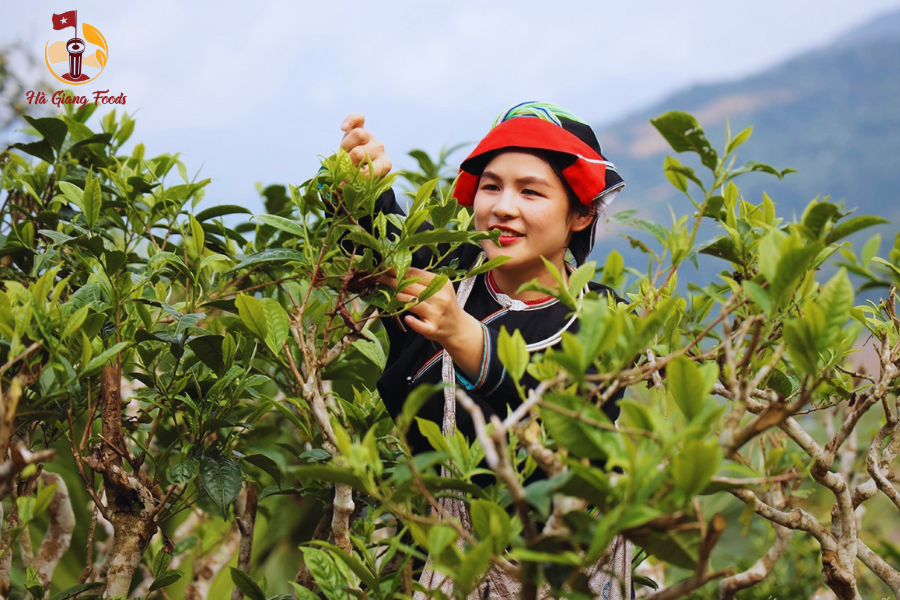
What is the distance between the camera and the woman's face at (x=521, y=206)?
1.54 m

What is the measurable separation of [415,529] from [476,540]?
0.07 metres

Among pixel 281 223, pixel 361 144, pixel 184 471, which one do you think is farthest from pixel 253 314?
pixel 361 144

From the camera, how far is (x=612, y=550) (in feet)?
4.38

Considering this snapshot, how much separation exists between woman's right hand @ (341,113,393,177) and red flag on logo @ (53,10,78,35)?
5.56 feet

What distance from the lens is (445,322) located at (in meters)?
1.27

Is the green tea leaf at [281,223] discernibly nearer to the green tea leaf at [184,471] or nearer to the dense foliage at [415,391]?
the dense foliage at [415,391]

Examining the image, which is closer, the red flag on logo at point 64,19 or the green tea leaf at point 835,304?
the green tea leaf at point 835,304

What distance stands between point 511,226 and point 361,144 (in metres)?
0.34

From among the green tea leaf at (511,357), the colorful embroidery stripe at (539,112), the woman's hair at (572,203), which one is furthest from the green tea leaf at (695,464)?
the colorful embroidery stripe at (539,112)

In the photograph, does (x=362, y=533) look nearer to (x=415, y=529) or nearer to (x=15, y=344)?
(x=415, y=529)

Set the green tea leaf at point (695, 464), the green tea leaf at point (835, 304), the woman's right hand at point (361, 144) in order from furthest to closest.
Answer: the woman's right hand at point (361, 144) → the green tea leaf at point (835, 304) → the green tea leaf at point (695, 464)

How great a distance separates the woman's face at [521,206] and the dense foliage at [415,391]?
0.14m

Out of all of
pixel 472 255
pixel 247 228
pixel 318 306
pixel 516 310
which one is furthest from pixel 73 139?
pixel 516 310

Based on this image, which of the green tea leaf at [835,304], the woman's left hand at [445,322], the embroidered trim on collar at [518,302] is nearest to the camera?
the green tea leaf at [835,304]
